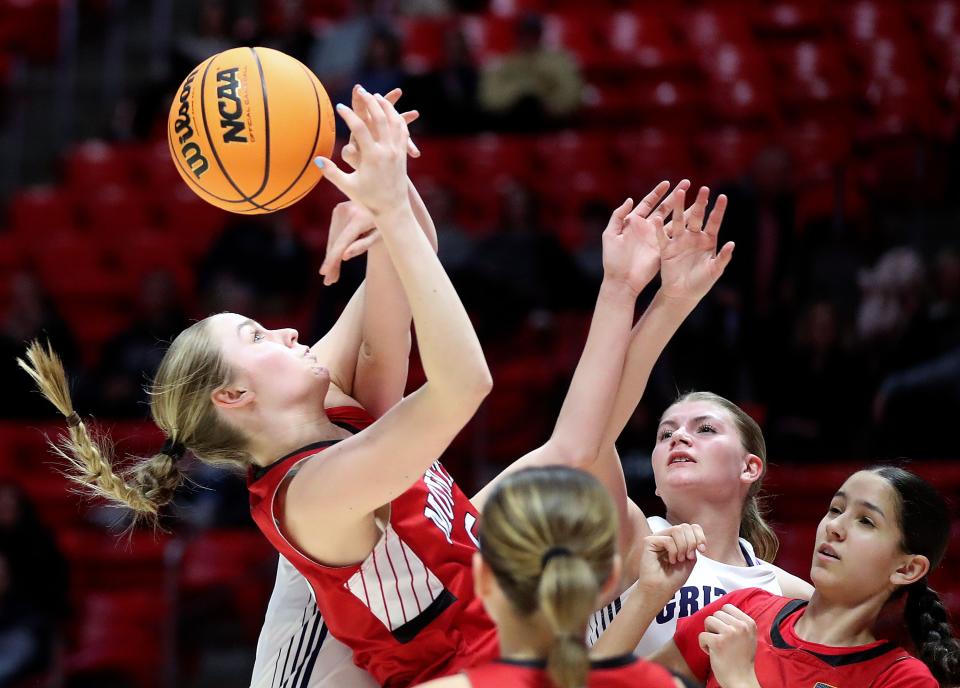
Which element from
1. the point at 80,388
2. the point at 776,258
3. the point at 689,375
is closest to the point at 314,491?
the point at 689,375

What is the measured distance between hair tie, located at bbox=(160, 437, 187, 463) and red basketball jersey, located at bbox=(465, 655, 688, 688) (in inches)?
45.4

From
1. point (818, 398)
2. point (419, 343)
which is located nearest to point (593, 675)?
point (419, 343)

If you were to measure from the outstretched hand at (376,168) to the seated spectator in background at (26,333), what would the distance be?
5.15m

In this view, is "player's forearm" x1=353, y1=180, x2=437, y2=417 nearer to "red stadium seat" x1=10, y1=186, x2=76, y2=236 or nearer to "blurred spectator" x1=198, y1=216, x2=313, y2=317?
"blurred spectator" x1=198, y1=216, x2=313, y2=317

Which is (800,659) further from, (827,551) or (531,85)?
(531,85)

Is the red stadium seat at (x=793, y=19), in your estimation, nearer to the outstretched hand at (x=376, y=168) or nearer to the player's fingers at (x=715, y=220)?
the player's fingers at (x=715, y=220)

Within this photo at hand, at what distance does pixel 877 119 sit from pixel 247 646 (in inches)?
192

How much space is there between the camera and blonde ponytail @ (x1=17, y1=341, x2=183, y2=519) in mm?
2941

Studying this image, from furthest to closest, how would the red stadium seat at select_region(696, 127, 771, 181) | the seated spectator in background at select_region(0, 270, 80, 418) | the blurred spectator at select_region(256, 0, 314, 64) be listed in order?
the blurred spectator at select_region(256, 0, 314, 64)
the red stadium seat at select_region(696, 127, 771, 181)
the seated spectator in background at select_region(0, 270, 80, 418)

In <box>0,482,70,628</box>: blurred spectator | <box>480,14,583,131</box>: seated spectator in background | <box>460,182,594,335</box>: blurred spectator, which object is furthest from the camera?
<box>480,14,583,131</box>: seated spectator in background

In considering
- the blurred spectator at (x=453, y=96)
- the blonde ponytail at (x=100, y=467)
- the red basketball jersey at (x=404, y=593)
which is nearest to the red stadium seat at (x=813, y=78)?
the blurred spectator at (x=453, y=96)

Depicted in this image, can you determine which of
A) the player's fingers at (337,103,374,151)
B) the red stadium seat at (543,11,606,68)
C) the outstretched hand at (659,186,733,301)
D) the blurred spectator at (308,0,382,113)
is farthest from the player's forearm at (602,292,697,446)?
the red stadium seat at (543,11,606,68)

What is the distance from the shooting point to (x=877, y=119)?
8.01 metres

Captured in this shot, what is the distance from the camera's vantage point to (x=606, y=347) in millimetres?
3117
